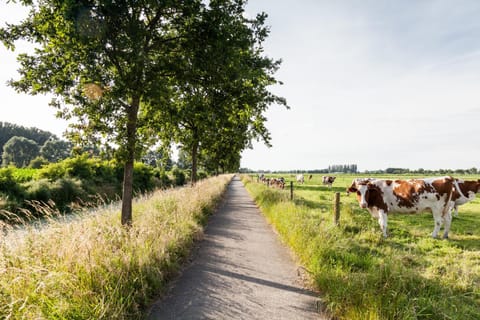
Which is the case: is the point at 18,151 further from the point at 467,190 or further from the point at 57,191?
the point at 467,190

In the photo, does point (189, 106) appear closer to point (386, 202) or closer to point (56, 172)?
point (386, 202)

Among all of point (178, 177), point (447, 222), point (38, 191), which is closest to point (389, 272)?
point (447, 222)

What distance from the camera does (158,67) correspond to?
648cm

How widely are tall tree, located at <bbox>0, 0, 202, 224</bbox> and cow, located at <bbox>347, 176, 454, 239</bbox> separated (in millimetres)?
8118

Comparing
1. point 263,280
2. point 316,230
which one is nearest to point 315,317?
point 263,280

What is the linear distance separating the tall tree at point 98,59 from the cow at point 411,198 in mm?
8118

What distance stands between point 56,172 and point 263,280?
2030 cm

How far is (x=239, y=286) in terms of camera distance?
461 centimetres

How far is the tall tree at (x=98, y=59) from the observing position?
5070 millimetres

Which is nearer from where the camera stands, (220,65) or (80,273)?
(80,273)

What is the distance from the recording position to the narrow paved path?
3719 mm

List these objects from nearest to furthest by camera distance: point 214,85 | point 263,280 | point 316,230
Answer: point 263,280
point 316,230
point 214,85

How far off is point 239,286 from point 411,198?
7.91 m

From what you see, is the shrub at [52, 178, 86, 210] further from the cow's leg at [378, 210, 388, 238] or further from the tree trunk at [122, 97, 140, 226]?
the cow's leg at [378, 210, 388, 238]
